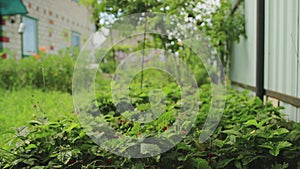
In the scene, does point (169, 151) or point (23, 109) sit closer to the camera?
point (169, 151)

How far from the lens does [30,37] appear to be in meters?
7.11

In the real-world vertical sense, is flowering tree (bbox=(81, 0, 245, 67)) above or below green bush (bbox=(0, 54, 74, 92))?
above

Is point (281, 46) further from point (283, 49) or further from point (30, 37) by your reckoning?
point (30, 37)

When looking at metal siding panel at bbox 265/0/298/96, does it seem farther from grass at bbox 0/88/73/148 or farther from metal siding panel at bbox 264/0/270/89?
grass at bbox 0/88/73/148

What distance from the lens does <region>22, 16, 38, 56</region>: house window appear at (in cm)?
687

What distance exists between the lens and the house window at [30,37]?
687cm

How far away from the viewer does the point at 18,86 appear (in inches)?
176

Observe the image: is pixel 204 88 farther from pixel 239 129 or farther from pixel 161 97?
pixel 239 129

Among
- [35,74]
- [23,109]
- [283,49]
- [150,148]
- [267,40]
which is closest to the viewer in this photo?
[150,148]

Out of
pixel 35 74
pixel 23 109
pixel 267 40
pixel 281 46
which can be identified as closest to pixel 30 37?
pixel 35 74

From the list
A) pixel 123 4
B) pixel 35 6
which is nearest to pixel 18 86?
pixel 123 4

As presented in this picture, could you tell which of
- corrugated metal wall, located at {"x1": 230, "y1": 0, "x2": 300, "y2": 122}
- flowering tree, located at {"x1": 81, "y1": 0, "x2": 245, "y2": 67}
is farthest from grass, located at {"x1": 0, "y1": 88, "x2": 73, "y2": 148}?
corrugated metal wall, located at {"x1": 230, "y1": 0, "x2": 300, "y2": 122}

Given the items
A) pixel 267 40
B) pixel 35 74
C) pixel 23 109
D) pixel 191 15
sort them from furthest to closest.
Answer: pixel 35 74 < pixel 191 15 < pixel 23 109 < pixel 267 40

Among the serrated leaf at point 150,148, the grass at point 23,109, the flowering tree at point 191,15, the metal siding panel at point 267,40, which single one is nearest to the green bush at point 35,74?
the grass at point 23,109
